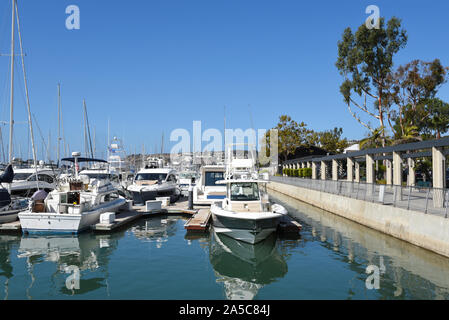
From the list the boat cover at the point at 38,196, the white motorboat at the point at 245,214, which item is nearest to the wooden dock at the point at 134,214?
the boat cover at the point at 38,196

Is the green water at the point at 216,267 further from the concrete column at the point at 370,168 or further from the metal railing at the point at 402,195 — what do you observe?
the concrete column at the point at 370,168

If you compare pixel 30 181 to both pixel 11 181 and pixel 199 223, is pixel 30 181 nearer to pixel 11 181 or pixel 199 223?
pixel 11 181

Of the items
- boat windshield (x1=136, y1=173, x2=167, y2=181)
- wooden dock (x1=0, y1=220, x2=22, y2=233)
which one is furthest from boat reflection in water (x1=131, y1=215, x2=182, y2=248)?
wooden dock (x1=0, y1=220, x2=22, y2=233)

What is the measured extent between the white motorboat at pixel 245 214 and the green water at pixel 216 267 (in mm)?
756

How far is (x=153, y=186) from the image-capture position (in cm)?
2648

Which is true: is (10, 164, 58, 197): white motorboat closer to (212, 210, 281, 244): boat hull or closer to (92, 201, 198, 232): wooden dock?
(92, 201, 198, 232): wooden dock

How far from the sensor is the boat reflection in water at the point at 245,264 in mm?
10312

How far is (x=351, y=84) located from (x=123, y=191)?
100 ft

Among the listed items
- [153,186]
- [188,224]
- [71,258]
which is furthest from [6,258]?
[153,186]

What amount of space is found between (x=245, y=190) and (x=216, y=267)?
196 inches

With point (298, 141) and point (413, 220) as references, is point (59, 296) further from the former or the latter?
point (298, 141)

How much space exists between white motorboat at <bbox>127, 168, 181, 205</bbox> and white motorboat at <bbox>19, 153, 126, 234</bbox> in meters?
5.58

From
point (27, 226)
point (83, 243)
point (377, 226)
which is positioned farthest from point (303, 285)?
point (27, 226)

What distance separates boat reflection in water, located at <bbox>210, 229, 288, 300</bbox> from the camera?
1031cm
